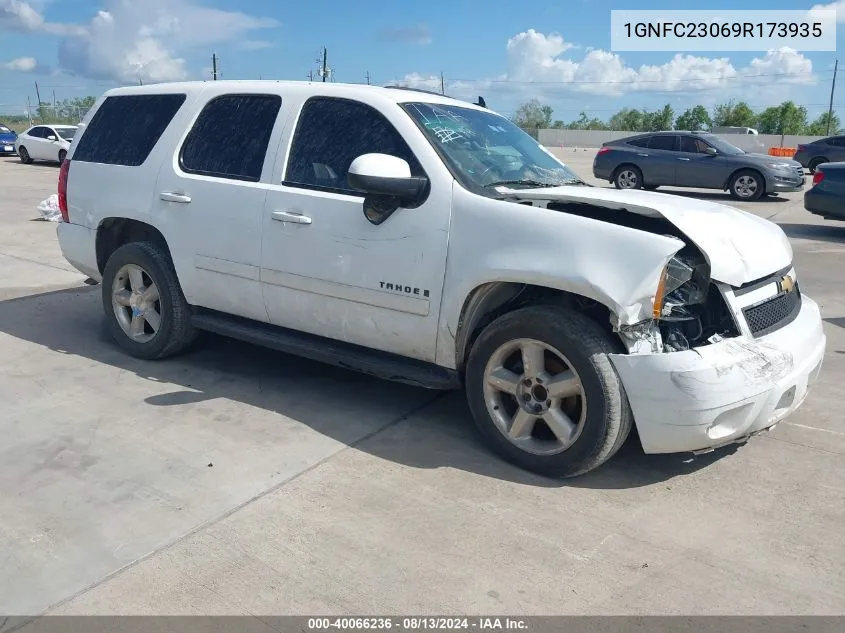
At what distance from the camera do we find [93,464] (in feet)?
12.9

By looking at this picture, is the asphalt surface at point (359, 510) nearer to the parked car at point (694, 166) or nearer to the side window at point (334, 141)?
the side window at point (334, 141)

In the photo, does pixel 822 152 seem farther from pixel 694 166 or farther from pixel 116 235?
pixel 116 235

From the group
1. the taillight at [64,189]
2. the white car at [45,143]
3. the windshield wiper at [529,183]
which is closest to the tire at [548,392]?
the windshield wiper at [529,183]

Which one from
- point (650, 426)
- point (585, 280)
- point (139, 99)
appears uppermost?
point (139, 99)

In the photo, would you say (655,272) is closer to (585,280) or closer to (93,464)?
(585,280)

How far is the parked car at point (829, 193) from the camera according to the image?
442 inches

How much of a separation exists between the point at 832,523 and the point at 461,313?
1.92 m

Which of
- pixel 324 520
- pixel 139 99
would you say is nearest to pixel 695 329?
pixel 324 520

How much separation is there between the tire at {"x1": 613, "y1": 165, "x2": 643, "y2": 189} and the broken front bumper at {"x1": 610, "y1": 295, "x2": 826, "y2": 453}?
1609 centimetres

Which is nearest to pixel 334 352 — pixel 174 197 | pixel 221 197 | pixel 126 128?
pixel 221 197

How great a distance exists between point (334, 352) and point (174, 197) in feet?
5.16

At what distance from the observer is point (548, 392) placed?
3.75m

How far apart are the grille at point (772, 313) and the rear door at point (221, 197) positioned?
108 inches

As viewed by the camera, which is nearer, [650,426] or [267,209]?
[650,426]
